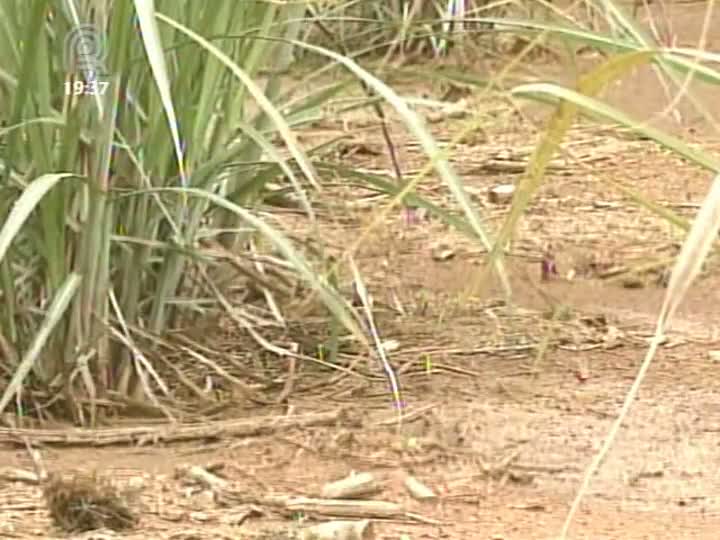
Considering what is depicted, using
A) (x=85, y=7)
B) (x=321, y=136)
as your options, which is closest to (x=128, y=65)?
(x=85, y=7)

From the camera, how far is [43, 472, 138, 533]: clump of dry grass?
169 cm

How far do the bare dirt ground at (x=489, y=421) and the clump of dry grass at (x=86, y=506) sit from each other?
17 mm

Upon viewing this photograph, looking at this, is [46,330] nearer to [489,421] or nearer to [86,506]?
[86,506]

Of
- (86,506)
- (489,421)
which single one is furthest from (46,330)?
(489,421)

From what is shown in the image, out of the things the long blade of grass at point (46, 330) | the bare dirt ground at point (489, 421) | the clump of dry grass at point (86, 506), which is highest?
the long blade of grass at point (46, 330)

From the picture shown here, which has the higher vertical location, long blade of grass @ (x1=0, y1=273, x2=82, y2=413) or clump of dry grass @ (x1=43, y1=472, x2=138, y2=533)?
long blade of grass @ (x1=0, y1=273, x2=82, y2=413)

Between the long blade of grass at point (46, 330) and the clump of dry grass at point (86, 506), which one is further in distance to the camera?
the long blade of grass at point (46, 330)

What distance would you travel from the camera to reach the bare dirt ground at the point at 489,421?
1748mm

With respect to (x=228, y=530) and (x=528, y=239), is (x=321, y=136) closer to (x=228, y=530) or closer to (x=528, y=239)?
(x=528, y=239)

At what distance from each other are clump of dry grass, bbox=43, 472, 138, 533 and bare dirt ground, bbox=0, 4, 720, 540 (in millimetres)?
17

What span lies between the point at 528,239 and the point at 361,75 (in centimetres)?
139

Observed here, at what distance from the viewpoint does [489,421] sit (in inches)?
80.2

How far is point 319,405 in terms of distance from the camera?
6.78 ft

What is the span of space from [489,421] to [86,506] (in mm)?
537
